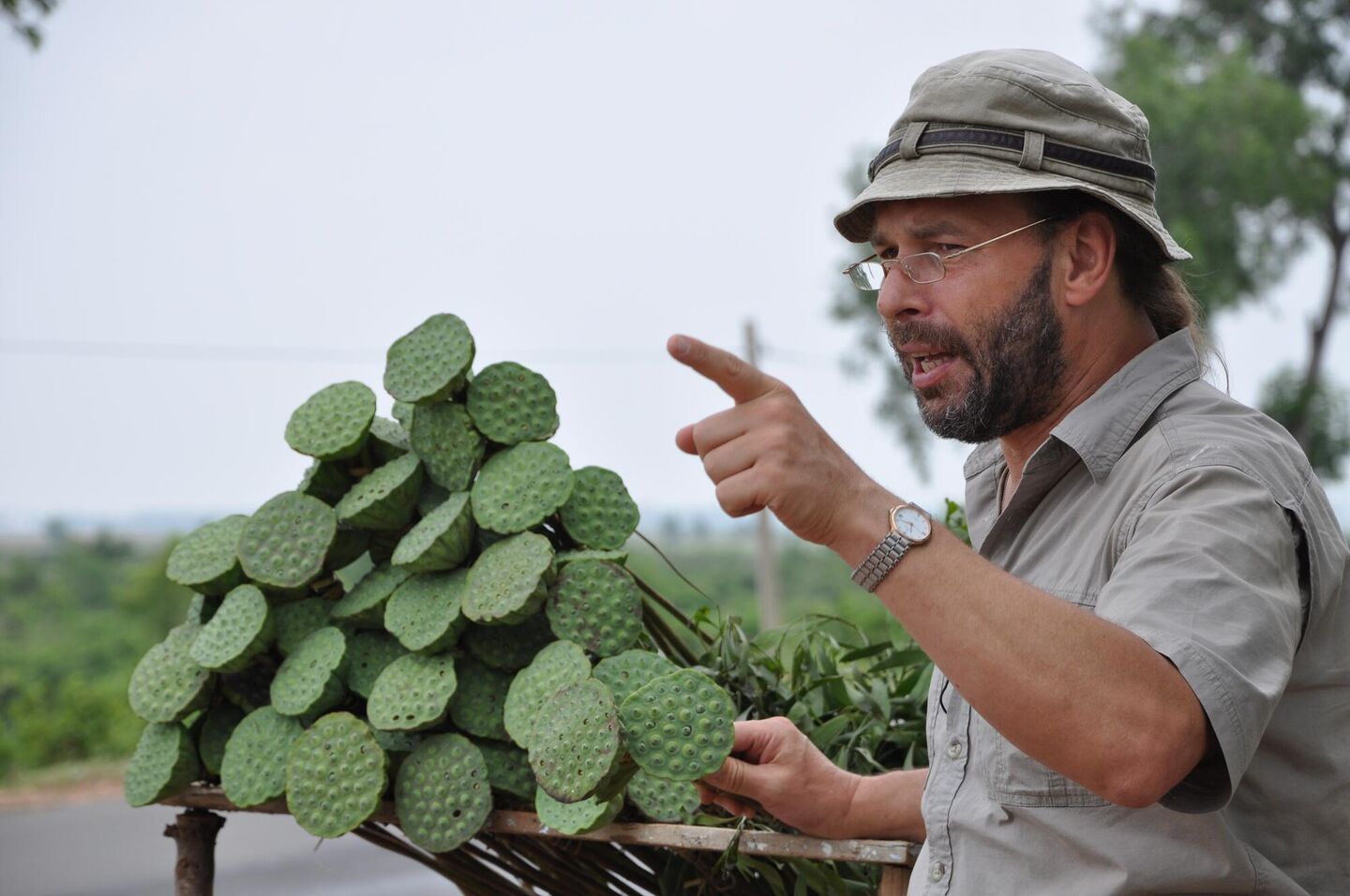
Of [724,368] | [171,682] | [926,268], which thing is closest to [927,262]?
[926,268]

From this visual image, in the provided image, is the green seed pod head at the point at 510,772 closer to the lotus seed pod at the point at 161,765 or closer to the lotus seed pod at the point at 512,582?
the lotus seed pod at the point at 512,582

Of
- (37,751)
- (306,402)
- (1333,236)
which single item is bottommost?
(37,751)

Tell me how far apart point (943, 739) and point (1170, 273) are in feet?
2.07

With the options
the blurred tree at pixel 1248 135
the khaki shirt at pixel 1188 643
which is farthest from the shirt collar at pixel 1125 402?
the blurred tree at pixel 1248 135

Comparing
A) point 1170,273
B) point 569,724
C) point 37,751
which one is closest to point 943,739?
point 569,724

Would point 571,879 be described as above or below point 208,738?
below

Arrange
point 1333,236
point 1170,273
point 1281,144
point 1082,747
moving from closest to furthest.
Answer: point 1082,747
point 1170,273
point 1281,144
point 1333,236

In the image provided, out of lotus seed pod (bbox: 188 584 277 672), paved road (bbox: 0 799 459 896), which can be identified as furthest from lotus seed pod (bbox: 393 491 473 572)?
paved road (bbox: 0 799 459 896)

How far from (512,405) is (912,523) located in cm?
102

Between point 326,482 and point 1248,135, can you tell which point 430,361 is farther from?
point 1248,135

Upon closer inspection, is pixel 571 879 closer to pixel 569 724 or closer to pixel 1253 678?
pixel 569 724

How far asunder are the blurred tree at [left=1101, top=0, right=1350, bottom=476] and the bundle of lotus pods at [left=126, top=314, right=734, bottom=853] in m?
11.2

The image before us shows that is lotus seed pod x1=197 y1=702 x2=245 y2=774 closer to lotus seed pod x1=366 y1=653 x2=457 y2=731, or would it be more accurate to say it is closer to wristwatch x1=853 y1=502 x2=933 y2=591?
lotus seed pod x1=366 y1=653 x2=457 y2=731

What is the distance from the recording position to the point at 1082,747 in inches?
43.9
